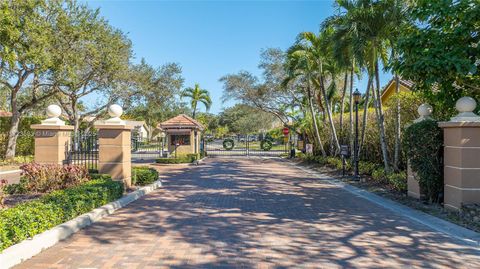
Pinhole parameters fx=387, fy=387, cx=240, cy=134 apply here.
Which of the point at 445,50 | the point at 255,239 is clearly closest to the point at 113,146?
the point at 255,239

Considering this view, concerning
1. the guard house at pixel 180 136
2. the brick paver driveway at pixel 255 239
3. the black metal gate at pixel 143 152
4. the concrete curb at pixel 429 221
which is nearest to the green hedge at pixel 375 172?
the concrete curb at pixel 429 221

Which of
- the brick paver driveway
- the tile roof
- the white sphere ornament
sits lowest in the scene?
the brick paver driveway

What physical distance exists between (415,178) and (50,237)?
296 inches

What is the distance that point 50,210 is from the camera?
5.98 meters

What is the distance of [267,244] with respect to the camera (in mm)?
5590

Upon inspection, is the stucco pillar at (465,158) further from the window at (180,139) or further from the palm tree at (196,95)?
the palm tree at (196,95)

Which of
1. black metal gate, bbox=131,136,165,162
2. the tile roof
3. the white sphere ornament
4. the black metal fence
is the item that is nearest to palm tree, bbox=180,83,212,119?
black metal gate, bbox=131,136,165,162

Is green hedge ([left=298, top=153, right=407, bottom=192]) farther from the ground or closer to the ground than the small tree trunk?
closer to the ground

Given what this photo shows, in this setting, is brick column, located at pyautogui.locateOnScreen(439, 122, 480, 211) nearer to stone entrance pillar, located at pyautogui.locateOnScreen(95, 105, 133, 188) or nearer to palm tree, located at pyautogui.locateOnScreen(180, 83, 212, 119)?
stone entrance pillar, located at pyautogui.locateOnScreen(95, 105, 133, 188)

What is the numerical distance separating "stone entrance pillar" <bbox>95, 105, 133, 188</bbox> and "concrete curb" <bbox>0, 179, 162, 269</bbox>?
1.95 meters

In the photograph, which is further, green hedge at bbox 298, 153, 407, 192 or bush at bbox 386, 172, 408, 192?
green hedge at bbox 298, 153, 407, 192

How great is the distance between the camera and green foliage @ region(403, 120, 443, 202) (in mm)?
8297

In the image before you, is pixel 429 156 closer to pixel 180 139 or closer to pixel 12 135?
pixel 180 139

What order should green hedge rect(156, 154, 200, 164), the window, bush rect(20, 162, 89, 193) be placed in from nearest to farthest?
bush rect(20, 162, 89, 193) < green hedge rect(156, 154, 200, 164) < the window
